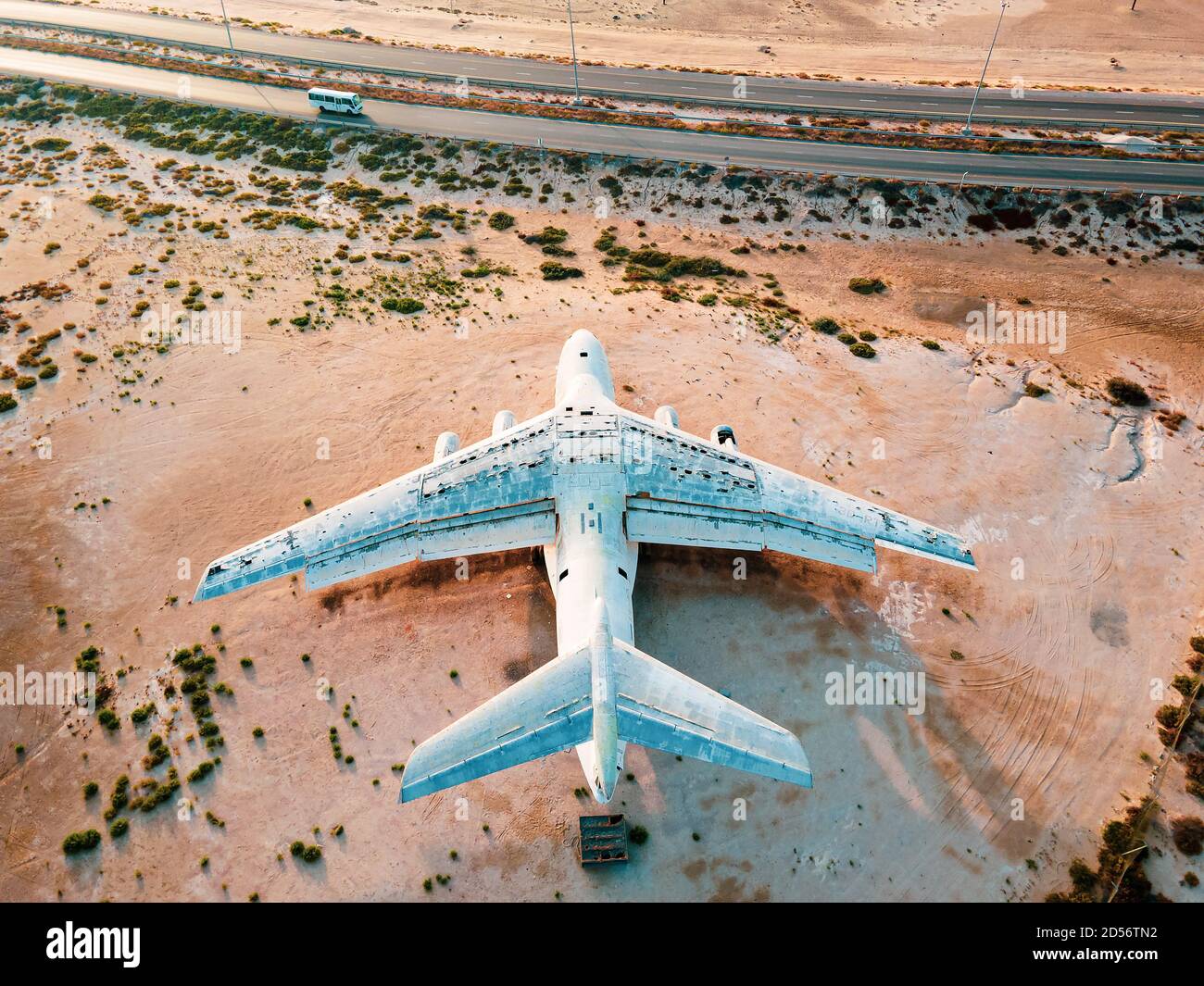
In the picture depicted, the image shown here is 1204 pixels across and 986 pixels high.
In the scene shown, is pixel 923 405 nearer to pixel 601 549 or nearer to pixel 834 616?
pixel 834 616

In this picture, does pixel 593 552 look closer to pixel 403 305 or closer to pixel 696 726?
pixel 696 726

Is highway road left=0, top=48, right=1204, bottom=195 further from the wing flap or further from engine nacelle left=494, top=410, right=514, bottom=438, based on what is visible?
the wing flap

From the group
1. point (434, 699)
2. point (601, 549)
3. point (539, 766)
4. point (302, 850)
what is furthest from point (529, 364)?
point (302, 850)

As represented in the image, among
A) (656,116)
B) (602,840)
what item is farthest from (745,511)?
(656,116)

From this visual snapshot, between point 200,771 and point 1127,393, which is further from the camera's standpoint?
point 1127,393

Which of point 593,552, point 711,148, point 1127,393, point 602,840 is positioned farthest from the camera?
point 711,148

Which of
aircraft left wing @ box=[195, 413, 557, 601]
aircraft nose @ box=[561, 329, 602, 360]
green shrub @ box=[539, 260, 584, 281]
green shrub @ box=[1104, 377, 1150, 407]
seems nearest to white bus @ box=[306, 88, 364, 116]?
green shrub @ box=[539, 260, 584, 281]

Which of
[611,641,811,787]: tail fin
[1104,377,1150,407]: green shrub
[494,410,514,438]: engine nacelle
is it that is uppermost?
[1104,377,1150,407]: green shrub

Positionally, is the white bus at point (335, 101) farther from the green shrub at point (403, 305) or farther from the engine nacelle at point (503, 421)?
the engine nacelle at point (503, 421)
